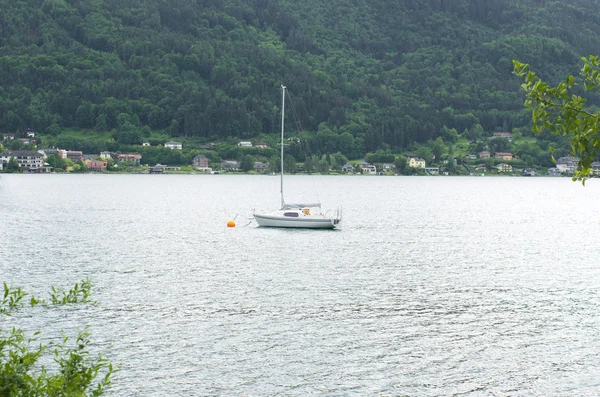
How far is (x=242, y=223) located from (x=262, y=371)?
73.1 metres

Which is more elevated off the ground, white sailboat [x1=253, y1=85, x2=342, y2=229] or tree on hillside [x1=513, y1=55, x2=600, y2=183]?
tree on hillside [x1=513, y1=55, x2=600, y2=183]

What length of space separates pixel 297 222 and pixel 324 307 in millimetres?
45367

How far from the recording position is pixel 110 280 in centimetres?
5562

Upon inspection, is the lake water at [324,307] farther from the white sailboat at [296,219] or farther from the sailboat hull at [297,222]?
the white sailboat at [296,219]

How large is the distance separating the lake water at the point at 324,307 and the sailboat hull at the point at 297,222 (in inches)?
37.8

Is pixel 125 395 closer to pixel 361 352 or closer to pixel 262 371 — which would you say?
pixel 262 371

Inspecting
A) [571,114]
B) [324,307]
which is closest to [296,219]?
[324,307]

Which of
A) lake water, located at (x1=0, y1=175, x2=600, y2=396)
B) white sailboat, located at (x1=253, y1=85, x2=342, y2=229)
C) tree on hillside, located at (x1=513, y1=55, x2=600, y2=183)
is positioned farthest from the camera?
white sailboat, located at (x1=253, y1=85, x2=342, y2=229)

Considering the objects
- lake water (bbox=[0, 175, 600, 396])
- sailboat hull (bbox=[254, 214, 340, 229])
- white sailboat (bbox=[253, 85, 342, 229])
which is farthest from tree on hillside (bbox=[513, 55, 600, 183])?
sailboat hull (bbox=[254, 214, 340, 229])

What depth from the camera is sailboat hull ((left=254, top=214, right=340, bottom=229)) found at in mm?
92375

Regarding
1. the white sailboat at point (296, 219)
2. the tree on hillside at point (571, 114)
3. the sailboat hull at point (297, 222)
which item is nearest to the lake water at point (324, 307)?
the sailboat hull at point (297, 222)

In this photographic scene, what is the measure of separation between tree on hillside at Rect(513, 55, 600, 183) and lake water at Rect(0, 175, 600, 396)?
19188 mm

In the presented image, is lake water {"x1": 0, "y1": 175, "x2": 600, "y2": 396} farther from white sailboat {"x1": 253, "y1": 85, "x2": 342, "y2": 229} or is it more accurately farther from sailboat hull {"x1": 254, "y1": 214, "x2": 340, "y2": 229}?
white sailboat {"x1": 253, "y1": 85, "x2": 342, "y2": 229}

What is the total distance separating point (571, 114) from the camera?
13977 mm
